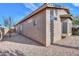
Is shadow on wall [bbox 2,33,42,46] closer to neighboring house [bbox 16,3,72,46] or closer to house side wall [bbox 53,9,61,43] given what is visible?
neighboring house [bbox 16,3,72,46]

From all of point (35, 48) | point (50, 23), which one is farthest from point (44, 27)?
point (35, 48)

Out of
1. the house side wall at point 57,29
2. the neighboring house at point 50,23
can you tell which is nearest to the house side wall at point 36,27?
the neighboring house at point 50,23

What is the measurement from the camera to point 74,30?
3.13 metres

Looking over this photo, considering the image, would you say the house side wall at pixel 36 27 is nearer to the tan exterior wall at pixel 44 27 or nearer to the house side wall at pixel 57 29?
the tan exterior wall at pixel 44 27

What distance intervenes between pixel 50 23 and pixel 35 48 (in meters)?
0.46

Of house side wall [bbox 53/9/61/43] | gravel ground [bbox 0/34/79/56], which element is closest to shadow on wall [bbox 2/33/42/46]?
gravel ground [bbox 0/34/79/56]

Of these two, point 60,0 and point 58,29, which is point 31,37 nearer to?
point 58,29

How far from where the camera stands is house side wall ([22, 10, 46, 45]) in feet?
10.2

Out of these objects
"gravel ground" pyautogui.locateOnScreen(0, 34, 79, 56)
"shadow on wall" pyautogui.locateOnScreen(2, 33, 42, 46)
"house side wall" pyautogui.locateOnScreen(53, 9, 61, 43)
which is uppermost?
"house side wall" pyautogui.locateOnScreen(53, 9, 61, 43)

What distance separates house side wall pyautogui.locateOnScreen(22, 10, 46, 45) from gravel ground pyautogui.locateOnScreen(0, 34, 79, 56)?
0.29 ft

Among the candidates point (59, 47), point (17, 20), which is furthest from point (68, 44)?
point (17, 20)

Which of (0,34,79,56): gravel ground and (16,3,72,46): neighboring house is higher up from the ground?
(16,3,72,46): neighboring house

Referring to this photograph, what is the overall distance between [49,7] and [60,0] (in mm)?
204

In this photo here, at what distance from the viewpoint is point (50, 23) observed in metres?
3.11
